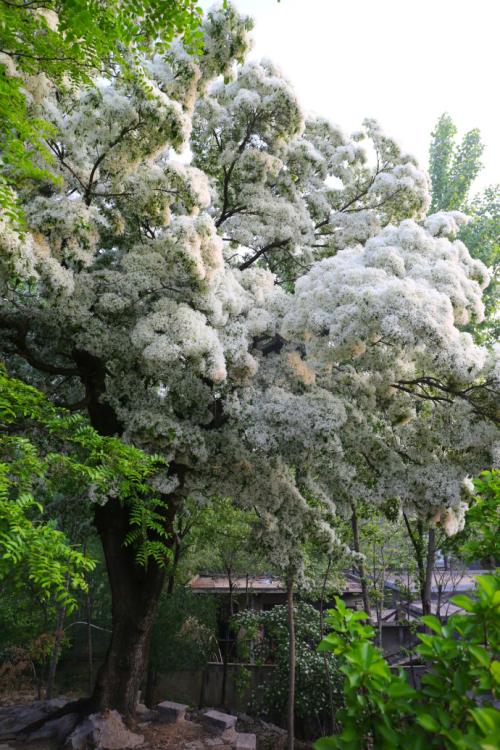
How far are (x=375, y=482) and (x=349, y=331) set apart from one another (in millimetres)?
3292

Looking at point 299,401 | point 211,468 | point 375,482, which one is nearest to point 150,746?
point 211,468

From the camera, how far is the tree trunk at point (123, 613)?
8.60 meters

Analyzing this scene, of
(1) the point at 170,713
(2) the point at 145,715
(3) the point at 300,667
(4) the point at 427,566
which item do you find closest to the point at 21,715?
(2) the point at 145,715

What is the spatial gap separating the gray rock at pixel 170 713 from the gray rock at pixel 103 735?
1189 mm

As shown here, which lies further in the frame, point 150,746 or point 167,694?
point 167,694

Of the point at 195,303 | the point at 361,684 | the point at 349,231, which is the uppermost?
the point at 349,231

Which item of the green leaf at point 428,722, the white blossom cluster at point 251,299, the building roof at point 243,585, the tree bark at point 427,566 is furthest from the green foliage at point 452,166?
the green leaf at point 428,722

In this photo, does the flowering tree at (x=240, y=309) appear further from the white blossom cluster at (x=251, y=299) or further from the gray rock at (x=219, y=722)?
the gray rock at (x=219, y=722)

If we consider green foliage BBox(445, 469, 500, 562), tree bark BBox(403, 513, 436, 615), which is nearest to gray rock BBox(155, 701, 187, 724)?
tree bark BBox(403, 513, 436, 615)

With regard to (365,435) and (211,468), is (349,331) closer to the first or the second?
(365,435)

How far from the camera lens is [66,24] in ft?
12.9

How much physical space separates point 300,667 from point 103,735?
509cm

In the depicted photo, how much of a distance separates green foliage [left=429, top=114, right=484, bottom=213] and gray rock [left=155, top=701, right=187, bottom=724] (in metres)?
13.7

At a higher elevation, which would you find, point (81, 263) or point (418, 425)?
point (81, 263)
